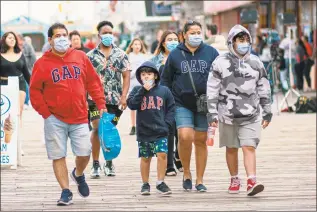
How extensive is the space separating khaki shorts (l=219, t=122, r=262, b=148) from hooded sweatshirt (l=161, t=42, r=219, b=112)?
0.52 meters

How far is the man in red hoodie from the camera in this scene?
1133 centimetres

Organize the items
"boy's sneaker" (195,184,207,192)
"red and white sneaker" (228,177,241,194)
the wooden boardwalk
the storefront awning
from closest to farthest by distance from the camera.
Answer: the wooden boardwalk < "red and white sneaker" (228,177,241,194) < "boy's sneaker" (195,184,207,192) < the storefront awning

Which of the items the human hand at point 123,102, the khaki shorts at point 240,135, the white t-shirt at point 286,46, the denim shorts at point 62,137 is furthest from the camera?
the white t-shirt at point 286,46

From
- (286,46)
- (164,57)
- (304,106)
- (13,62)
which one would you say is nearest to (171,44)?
(164,57)

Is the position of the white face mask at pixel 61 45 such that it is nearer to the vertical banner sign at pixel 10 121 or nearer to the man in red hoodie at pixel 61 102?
the man in red hoodie at pixel 61 102

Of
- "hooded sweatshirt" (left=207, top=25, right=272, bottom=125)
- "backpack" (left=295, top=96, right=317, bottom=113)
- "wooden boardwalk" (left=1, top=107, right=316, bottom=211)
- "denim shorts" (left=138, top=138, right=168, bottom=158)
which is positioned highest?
"hooded sweatshirt" (left=207, top=25, right=272, bottom=125)

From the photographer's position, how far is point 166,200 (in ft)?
38.6

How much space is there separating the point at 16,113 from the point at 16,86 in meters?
0.37

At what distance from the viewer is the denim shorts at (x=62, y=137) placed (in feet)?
37.3

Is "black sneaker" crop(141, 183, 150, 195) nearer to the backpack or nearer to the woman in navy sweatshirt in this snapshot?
the woman in navy sweatshirt

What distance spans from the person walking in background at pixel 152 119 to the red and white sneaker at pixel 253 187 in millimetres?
867

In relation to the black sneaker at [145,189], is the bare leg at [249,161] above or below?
above

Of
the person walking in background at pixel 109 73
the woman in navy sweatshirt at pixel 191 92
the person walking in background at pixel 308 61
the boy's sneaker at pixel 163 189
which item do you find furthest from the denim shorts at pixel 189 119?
the person walking in background at pixel 308 61

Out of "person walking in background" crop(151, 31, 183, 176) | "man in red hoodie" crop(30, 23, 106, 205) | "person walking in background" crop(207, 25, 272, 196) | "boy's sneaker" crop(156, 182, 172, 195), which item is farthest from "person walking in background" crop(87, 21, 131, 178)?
"man in red hoodie" crop(30, 23, 106, 205)
